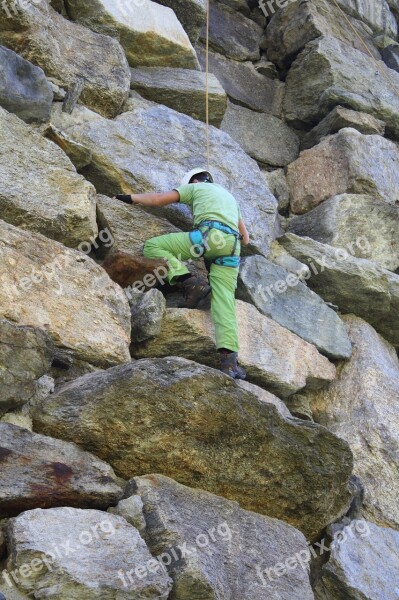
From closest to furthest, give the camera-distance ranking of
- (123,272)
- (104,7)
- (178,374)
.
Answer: (178,374) → (123,272) → (104,7)

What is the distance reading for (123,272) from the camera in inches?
231

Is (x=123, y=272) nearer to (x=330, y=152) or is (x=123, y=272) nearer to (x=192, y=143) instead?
(x=192, y=143)

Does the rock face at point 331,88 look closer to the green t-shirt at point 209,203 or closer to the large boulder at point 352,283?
the large boulder at point 352,283

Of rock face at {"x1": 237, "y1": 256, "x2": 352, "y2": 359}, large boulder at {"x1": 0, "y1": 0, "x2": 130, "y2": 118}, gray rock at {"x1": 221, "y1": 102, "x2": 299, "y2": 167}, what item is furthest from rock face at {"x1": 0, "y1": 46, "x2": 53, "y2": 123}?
gray rock at {"x1": 221, "y1": 102, "x2": 299, "y2": 167}

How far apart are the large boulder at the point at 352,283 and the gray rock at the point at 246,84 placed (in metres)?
2.98

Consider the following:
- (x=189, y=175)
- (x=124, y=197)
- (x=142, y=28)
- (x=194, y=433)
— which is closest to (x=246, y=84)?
(x=142, y=28)

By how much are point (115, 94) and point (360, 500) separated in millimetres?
4013

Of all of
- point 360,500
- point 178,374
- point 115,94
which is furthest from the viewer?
point 115,94

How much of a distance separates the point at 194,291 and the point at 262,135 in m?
4.11

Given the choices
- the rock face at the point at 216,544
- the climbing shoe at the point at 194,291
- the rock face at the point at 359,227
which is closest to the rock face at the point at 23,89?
the climbing shoe at the point at 194,291

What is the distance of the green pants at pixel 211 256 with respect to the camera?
5.88 metres

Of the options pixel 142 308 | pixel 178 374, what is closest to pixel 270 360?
pixel 142 308

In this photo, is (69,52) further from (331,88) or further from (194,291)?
(331,88)

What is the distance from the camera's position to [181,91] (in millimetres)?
8281
